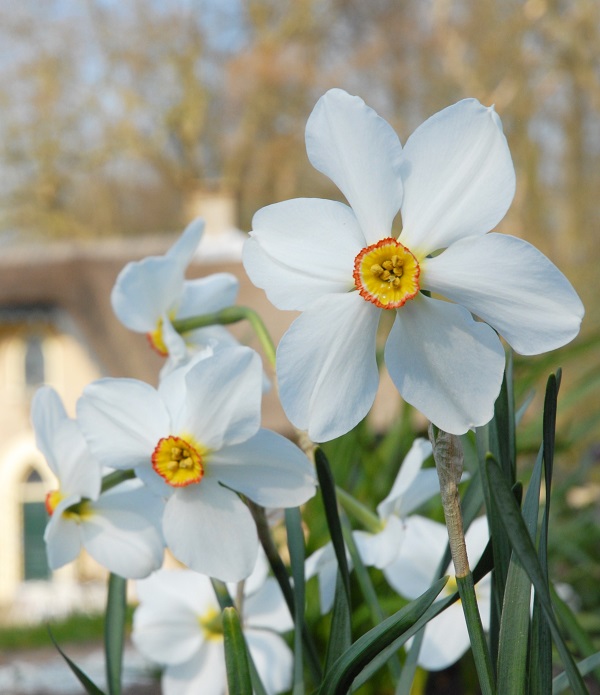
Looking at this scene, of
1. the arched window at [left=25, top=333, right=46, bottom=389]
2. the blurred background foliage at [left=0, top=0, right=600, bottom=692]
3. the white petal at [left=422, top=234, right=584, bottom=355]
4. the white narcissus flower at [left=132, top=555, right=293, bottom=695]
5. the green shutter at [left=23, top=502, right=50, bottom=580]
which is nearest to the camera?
the white petal at [left=422, top=234, right=584, bottom=355]

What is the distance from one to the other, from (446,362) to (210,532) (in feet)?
0.69

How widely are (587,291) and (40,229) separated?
41.7ft

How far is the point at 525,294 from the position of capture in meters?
0.52

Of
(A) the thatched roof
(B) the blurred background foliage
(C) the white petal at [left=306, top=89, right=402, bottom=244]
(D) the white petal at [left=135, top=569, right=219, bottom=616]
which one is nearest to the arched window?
(A) the thatched roof

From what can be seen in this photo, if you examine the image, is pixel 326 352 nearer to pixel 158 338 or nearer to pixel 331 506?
pixel 331 506

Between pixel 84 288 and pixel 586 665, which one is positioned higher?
pixel 84 288

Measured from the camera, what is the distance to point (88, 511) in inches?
28.6

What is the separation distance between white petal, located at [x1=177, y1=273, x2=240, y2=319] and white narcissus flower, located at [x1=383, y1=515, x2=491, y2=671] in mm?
272

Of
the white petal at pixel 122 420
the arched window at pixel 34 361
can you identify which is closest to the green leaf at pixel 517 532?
the white petal at pixel 122 420

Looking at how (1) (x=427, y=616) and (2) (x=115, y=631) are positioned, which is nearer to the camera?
(1) (x=427, y=616)

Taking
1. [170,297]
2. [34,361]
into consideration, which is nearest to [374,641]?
[170,297]

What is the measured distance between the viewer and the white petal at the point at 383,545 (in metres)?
0.74

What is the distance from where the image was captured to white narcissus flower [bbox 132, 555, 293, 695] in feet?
3.11

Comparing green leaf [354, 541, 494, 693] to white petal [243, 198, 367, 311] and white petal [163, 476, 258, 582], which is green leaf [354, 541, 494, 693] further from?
white petal [243, 198, 367, 311]
